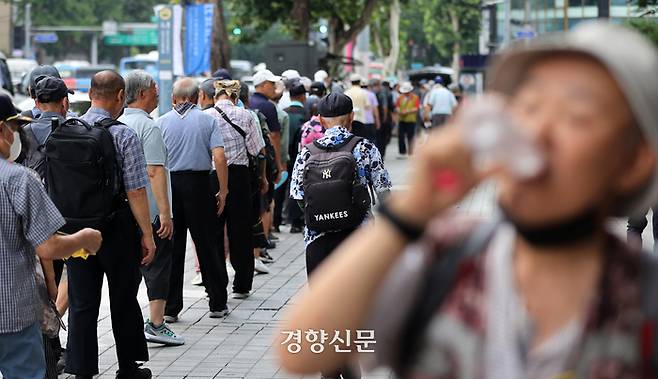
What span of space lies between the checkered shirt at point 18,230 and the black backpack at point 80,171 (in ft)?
5.56

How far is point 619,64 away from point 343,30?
3804cm

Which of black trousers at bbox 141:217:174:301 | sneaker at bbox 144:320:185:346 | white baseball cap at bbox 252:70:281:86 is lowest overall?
sneaker at bbox 144:320:185:346

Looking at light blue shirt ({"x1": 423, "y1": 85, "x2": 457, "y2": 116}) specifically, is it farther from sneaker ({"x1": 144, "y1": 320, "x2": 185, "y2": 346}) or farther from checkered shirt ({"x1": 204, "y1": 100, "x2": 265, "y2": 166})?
sneaker ({"x1": 144, "y1": 320, "x2": 185, "y2": 346})

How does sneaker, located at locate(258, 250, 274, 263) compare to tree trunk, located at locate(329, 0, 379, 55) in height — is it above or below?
below

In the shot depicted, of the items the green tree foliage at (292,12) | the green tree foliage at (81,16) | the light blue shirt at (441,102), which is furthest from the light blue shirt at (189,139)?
the green tree foliage at (81,16)

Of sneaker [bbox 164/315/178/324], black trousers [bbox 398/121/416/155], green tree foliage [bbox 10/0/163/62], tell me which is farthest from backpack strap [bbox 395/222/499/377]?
green tree foliage [bbox 10/0/163/62]

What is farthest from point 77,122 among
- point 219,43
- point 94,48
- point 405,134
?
point 94,48

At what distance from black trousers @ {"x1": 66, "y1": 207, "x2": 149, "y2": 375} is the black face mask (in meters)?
5.51

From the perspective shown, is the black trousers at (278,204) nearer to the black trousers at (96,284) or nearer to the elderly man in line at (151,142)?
the elderly man in line at (151,142)

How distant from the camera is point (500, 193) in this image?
6.65ft

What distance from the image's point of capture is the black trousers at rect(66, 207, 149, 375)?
739cm

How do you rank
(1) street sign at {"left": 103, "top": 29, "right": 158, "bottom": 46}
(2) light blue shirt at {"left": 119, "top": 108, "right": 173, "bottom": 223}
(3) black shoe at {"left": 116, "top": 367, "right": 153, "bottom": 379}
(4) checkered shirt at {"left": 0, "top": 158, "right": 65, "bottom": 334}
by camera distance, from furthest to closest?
(1) street sign at {"left": 103, "top": 29, "right": 158, "bottom": 46}
(2) light blue shirt at {"left": 119, "top": 108, "right": 173, "bottom": 223}
(3) black shoe at {"left": 116, "top": 367, "right": 153, "bottom": 379}
(4) checkered shirt at {"left": 0, "top": 158, "right": 65, "bottom": 334}

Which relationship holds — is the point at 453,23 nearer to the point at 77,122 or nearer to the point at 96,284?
the point at 96,284

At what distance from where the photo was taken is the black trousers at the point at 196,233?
32.0 ft
